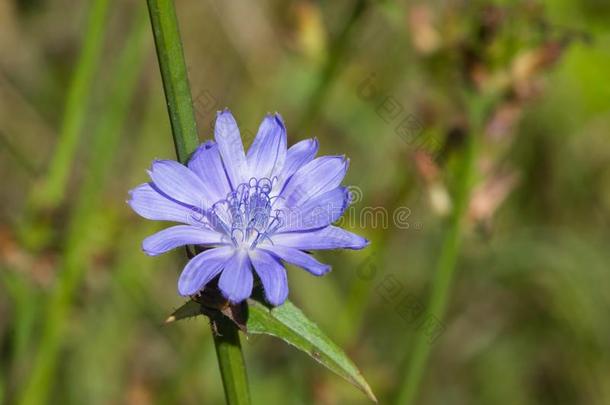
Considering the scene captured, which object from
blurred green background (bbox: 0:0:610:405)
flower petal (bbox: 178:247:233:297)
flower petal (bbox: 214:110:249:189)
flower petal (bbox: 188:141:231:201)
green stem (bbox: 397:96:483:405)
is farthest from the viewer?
blurred green background (bbox: 0:0:610:405)

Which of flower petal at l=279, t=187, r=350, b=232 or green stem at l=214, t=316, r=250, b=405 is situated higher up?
flower petal at l=279, t=187, r=350, b=232

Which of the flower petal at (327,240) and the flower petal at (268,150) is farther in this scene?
the flower petal at (268,150)

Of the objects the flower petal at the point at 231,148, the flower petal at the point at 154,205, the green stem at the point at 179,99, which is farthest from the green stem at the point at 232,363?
the flower petal at the point at 231,148

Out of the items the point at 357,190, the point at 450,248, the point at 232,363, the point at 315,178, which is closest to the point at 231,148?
the point at 315,178

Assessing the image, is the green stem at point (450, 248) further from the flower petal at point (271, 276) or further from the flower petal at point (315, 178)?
the flower petal at point (271, 276)

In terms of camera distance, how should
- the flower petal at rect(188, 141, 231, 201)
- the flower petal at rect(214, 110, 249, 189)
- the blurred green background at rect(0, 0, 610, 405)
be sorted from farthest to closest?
the blurred green background at rect(0, 0, 610, 405) → the flower petal at rect(214, 110, 249, 189) → the flower petal at rect(188, 141, 231, 201)

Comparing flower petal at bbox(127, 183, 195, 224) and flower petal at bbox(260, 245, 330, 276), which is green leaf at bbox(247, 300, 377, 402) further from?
flower petal at bbox(127, 183, 195, 224)

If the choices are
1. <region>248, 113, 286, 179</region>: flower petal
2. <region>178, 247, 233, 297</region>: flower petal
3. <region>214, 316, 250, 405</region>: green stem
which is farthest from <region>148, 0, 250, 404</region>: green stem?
<region>248, 113, 286, 179</region>: flower petal
